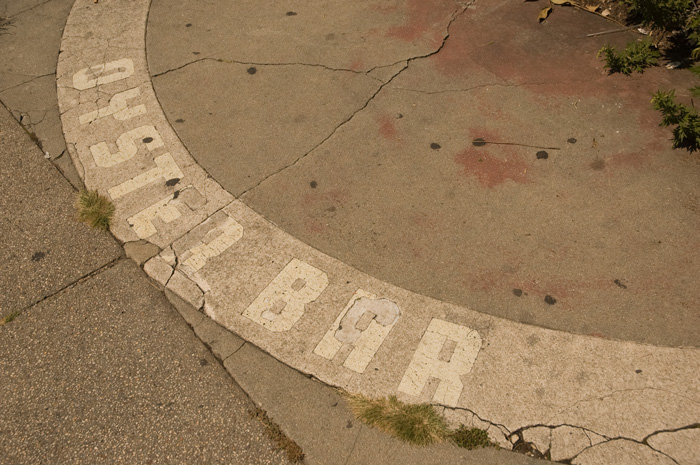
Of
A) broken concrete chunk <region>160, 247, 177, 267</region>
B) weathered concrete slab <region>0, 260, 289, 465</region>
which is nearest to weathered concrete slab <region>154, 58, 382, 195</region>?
broken concrete chunk <region>160, 247, 177, 267</region>

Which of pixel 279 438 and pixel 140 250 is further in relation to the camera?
pixel 140 250

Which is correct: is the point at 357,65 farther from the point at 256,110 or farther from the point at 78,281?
the point at 78,281

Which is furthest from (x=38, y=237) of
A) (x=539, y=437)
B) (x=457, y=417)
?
(x=539, y=437)

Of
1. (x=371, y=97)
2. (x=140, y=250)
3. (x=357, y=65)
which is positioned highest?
(x=357, y=65)

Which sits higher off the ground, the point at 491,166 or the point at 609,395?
the point at 491,166

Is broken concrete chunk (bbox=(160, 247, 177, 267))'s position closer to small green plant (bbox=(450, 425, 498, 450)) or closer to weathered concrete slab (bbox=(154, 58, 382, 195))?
weathered concrete slab (bbox=(154, 58, 382, 195))

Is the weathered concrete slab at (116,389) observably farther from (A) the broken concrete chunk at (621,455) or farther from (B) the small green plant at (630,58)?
(B) the small green plant at (630,58)

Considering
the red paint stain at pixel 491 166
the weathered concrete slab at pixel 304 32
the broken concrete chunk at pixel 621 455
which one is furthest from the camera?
the weathered concrete slab at pixel 304 32

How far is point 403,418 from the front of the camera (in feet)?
13.7

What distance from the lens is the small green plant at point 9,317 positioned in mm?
4891

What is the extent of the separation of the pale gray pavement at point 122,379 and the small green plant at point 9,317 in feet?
0.13

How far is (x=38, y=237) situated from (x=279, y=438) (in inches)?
126

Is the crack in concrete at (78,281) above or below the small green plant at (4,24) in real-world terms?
below

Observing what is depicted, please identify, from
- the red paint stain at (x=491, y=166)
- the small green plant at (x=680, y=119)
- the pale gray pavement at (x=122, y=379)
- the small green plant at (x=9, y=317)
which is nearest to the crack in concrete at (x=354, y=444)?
the pale gray pavement at (x=122, y=379)
